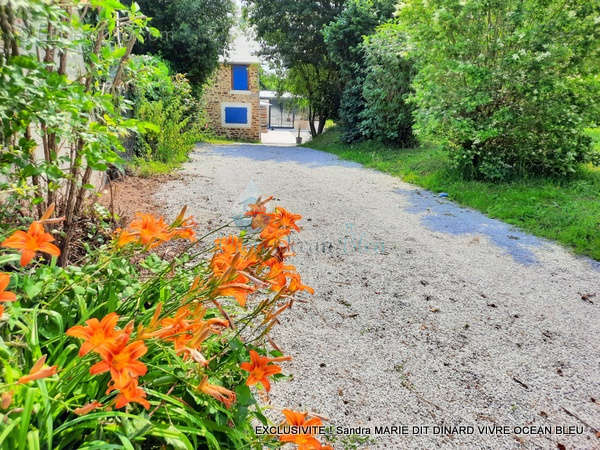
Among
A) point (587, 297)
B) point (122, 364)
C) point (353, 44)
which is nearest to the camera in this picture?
point (122, 364)

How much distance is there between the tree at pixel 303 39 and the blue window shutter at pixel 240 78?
2.60 metres

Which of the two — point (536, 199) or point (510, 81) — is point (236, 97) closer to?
point (510, 81)

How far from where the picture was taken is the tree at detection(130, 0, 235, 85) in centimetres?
1241

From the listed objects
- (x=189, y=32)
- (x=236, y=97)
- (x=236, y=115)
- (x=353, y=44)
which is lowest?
(x=236, y=115)

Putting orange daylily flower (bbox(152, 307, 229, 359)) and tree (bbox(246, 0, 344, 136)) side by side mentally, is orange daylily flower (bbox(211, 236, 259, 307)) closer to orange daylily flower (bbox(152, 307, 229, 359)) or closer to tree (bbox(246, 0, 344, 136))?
orange daylily flower (bbox(152, 307, 229, 359))

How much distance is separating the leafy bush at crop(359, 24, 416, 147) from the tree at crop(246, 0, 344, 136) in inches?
217

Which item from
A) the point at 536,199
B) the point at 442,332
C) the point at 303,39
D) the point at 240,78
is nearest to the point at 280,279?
the point at 442,332

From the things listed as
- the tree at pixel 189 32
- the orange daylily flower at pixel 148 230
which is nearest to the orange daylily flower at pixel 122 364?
the orange daylily flower at pixel 148 230

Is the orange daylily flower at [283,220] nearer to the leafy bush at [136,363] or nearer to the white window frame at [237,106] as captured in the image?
the leafy bush at [136,363]

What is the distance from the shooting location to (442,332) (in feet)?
7.54

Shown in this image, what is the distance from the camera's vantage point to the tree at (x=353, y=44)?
12148 mm

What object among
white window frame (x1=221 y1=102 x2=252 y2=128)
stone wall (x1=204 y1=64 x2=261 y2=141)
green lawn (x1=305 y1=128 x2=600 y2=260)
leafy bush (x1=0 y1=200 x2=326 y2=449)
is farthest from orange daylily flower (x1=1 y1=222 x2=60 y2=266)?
white window frame (x1=221 y1=102 x2=252 y2=128)

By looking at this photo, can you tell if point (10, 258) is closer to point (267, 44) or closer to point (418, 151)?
point (418, 151)

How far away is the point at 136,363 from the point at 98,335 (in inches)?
4.3
